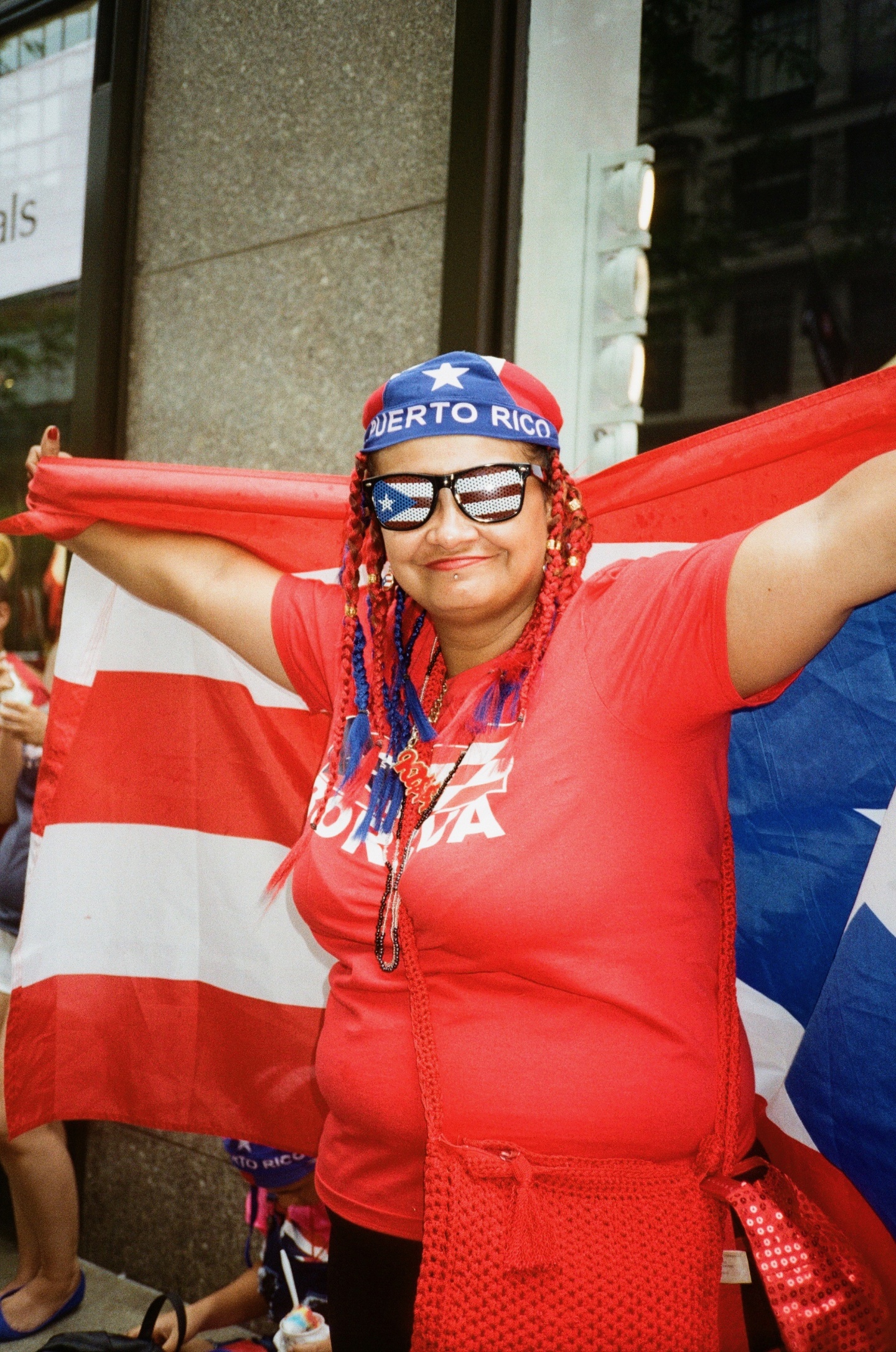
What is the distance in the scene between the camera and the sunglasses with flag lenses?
1685 mm

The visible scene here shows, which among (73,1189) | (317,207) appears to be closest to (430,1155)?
(73,1189)

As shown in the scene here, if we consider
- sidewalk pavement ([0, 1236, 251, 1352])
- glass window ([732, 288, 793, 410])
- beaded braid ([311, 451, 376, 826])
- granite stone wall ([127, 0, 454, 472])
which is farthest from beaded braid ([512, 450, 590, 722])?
glass window ([732, 288, 793, 410])

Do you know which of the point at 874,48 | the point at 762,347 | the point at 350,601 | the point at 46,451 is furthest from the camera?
the point at 762,347

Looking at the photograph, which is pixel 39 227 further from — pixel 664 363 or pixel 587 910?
pixel 587 910

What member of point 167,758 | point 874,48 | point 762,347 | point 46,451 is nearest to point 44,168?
point 46,451

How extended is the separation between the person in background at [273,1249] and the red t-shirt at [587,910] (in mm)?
1112

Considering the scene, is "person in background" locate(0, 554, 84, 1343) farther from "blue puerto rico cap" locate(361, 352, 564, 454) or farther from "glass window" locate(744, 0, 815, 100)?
"glass window" locate(744, 0, 815, 100)

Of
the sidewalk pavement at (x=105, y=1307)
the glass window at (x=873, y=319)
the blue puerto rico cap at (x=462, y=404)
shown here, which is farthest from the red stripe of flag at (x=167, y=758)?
the glass window at (x=873, y=319)

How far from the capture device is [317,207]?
10.9ft

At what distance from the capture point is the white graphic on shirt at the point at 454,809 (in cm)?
155

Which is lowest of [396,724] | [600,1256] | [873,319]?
[600,1256]

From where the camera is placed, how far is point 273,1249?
276 centimetres

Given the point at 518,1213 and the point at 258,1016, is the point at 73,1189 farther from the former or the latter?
the point at 518,1213

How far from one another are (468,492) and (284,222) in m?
2.09
